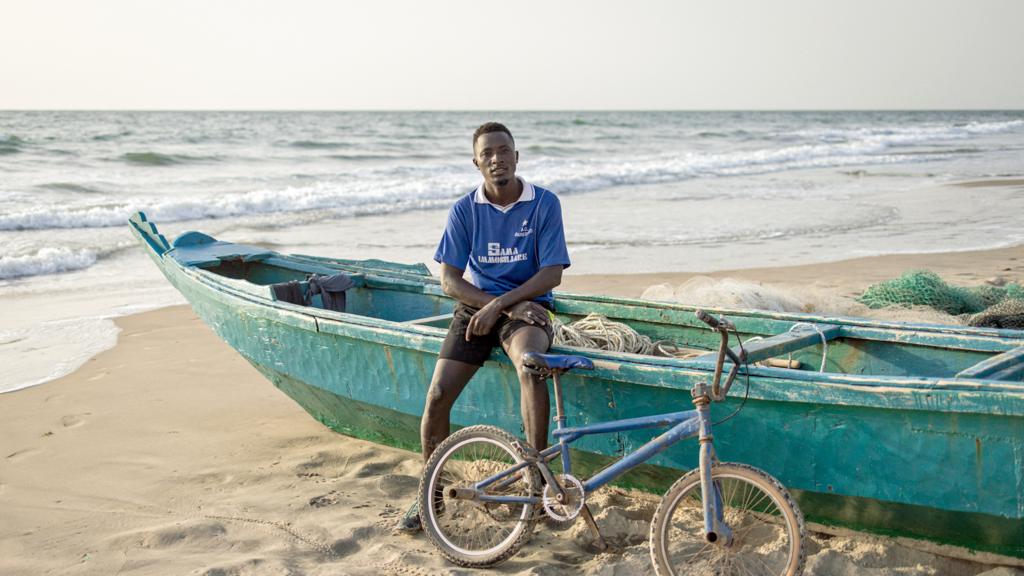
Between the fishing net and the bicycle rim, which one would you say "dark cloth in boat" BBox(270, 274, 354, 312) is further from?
the fishing net

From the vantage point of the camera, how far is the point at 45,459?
5.16 meters

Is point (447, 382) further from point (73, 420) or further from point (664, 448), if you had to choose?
point (73, 420)

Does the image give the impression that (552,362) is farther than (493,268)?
No

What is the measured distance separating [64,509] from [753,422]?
3.33m

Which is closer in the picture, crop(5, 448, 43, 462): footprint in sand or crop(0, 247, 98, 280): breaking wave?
crop(5, 448, 43, 462): footprint in sand

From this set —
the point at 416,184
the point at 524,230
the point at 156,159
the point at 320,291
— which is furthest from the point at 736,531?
the point at 156,159

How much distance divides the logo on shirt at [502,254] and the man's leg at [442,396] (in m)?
0.49

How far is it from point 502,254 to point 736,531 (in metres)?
1.54

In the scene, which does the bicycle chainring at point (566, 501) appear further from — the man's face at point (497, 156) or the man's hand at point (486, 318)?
the man's face at point (497, 156)

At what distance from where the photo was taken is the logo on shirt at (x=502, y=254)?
13.6ft

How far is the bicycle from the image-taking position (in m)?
3.23

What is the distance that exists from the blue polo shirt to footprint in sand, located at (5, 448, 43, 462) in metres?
2.80

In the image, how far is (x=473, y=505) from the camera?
3893mm

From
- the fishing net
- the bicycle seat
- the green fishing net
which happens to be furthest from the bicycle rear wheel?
the green fishing net
